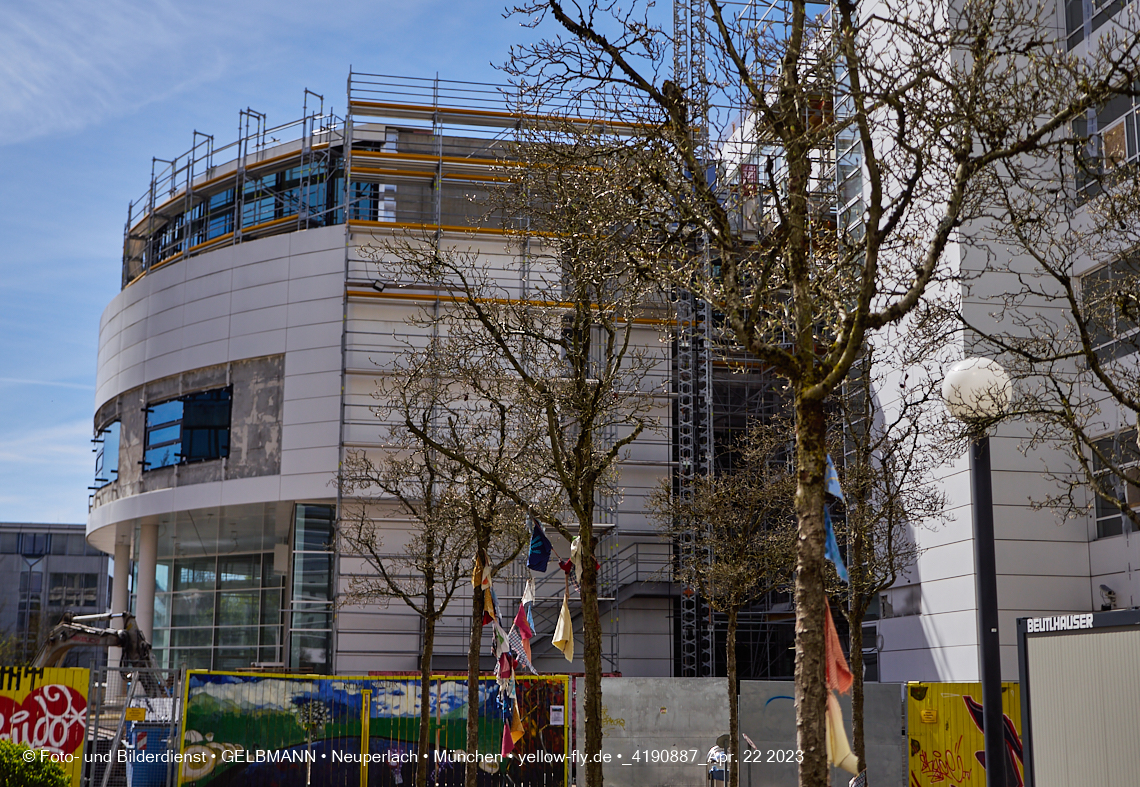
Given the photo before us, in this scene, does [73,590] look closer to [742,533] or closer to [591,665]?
[742,533]

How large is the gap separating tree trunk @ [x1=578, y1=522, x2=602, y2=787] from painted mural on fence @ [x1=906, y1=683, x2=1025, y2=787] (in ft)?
35.0

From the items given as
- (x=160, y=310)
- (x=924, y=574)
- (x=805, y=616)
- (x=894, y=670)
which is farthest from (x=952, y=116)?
(x=160, y=310)

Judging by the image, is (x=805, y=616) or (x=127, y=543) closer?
(x=805, y=616)

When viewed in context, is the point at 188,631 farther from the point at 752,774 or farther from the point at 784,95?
the point at 784,95

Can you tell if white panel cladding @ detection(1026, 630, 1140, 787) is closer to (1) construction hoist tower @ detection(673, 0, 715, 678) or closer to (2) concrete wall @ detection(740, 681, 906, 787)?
(2) concrete wall @ detection(740, 681, 906, 787)

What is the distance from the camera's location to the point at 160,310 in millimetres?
38844

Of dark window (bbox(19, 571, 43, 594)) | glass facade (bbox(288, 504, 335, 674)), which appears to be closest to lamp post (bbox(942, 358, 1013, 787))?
glass facade (bbox(288, 504, 335, 674))

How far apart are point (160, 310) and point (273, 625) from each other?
40.3 feet

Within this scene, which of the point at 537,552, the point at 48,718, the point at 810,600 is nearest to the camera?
the point at 810,600

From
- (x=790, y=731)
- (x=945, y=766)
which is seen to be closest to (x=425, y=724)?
(x=790, y=731)

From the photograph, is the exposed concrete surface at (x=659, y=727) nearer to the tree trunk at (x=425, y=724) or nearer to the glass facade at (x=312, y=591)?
the tree trunk at (x=425, y=724)

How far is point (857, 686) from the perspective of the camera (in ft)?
53.0

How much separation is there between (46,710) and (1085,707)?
15.7 metres

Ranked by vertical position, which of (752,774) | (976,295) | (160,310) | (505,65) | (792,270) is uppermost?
(160,310)
